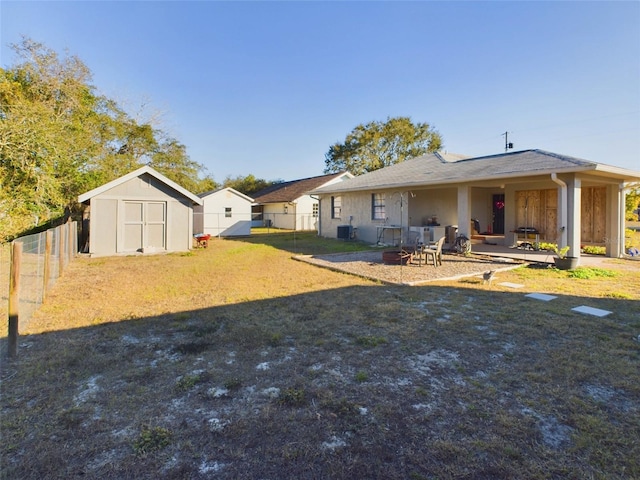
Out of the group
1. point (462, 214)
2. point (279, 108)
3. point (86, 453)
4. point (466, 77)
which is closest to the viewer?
point (86, 453)

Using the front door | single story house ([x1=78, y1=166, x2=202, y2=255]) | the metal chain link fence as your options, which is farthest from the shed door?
the front door

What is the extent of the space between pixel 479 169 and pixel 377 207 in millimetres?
5529

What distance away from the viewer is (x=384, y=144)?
136ft

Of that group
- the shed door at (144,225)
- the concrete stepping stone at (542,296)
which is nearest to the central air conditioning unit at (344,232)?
the shed door at (144,225)

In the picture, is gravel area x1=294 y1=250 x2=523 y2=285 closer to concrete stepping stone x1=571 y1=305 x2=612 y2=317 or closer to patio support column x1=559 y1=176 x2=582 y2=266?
patio support column x1=559 y1=176 x2=582 y2=266

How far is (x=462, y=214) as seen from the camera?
41.3 feet

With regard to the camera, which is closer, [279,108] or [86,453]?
[86,453]

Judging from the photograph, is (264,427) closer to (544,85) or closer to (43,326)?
(43,326)

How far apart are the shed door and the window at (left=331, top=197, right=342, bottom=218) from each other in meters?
8.99

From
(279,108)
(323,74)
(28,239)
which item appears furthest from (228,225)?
(28,239)

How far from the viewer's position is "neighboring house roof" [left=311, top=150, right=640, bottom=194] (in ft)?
31.9

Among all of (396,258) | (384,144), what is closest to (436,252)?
(396,258)

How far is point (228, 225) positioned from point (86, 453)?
79.3 feet

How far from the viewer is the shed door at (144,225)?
14375 millimetres
